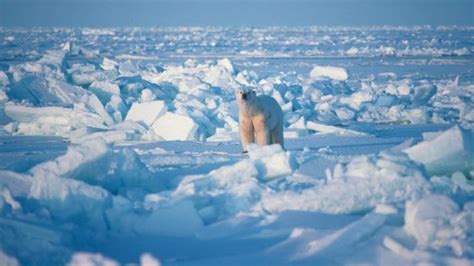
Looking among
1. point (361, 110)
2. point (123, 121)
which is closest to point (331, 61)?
point (361, 110)

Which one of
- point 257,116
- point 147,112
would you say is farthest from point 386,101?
point 257,116

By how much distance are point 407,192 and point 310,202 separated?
0.57 m

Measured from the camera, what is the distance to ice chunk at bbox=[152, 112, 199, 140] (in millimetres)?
7539

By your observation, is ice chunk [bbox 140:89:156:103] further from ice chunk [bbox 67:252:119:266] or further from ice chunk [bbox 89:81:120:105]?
ice chunk [bbox 67:252:119:266]

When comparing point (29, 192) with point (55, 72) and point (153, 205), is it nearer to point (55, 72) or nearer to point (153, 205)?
point (153, 205)

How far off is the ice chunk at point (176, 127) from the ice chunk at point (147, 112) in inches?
7.7

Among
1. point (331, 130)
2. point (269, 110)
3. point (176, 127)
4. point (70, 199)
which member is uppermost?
point (176, 127)

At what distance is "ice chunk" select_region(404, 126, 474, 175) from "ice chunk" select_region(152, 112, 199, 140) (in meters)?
3.83

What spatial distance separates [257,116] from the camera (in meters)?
5.66

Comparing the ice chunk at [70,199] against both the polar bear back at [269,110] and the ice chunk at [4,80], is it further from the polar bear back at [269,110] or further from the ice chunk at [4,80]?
the ice chunk at [4,80]

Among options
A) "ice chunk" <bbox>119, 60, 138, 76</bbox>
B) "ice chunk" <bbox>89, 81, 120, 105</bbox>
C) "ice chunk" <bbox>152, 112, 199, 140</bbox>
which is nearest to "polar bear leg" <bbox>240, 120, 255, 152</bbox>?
"ice chunk" <bbox>152, 112, 199, 140</bbox>

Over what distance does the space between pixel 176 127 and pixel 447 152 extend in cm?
412

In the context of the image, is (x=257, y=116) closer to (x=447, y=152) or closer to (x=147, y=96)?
(x=447, y=152)

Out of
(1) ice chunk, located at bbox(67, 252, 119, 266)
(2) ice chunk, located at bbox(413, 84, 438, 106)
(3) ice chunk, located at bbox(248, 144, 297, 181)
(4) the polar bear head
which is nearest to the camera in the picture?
(1) ice chunk, located at bbox(67, 252, 119, 266)
